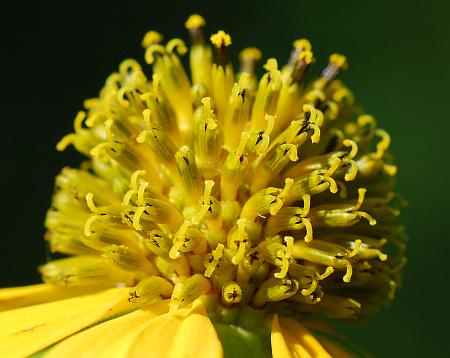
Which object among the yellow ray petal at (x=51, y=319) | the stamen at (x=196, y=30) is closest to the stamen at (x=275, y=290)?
the yellow ray petal at (x=51, y=319)

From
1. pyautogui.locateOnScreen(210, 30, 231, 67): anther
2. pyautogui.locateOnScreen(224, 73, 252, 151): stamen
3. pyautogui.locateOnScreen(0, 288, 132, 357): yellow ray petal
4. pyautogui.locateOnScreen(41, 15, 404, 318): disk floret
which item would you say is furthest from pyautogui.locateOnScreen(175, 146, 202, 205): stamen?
pyautogui.locateOnScreen(210, 30, 231, 67): anther

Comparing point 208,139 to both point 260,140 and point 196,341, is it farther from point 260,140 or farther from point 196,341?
point 196,341

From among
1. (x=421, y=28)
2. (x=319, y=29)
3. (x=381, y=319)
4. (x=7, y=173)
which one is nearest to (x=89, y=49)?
(x=7, y=173)

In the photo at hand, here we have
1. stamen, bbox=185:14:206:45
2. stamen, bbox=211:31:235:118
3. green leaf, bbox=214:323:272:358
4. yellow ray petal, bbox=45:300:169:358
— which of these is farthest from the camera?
stamen, bbox=185:14:206:45

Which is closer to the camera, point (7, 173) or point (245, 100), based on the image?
point (245, 100)

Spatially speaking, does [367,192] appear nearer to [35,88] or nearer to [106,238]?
[106,238]

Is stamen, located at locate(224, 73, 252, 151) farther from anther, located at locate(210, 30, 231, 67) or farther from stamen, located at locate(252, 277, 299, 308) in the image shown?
stamen, located at locate(252, 277, 299, 308)

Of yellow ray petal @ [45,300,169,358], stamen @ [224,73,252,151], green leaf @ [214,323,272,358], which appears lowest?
yellow ray petal @ [45,300,169,358]
